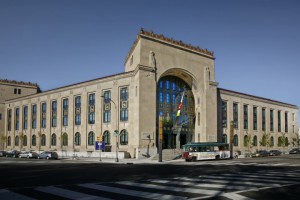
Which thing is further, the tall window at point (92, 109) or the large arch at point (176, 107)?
the tall window at point (92, 109)

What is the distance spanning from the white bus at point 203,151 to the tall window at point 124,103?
1310 centimetres

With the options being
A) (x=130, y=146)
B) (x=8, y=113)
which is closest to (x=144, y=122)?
(x=130, y=146)

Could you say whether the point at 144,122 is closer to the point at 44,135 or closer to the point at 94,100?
the point at 94,100

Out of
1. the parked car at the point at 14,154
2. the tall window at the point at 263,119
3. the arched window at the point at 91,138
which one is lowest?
the parked car at the point at 14,154

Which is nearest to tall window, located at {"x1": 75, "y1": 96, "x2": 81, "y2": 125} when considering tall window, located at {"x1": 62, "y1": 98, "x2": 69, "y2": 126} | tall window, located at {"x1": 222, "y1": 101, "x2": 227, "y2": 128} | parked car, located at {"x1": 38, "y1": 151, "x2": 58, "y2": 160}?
tall window, located at {"x1": 62, "y1": 98, "x2": 69, "y2": 126}

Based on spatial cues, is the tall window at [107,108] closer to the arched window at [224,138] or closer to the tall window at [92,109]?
the tall window at [92,109]

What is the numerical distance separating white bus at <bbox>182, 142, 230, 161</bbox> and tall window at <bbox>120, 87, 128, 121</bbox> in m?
13.1

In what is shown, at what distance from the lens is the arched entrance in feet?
189

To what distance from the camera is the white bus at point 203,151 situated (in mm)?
45469

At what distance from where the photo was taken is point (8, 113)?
83062 mm

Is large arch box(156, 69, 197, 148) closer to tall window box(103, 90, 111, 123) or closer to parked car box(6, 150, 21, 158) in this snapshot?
tall window box(103, 90, 111, 123)

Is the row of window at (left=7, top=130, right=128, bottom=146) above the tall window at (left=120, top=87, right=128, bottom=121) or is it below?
below

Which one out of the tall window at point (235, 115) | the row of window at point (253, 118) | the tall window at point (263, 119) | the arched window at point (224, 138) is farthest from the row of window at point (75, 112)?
the tall window at point (263, 119)

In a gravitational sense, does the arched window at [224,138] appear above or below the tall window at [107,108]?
below
